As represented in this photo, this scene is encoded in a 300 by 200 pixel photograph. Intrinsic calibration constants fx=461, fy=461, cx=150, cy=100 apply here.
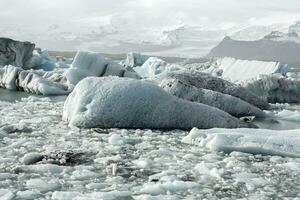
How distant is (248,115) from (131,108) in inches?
167

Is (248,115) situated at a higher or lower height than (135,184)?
lower

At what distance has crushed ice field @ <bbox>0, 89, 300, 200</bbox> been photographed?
4551 mm

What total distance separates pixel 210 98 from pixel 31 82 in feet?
30.6

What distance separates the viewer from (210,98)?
11.6m

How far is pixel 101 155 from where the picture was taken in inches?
242

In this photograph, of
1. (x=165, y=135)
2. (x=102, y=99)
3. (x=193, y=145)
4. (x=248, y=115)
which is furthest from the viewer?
(x=248, y=115)

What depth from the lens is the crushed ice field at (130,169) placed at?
179 inches

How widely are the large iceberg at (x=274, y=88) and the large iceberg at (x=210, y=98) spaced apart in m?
6.00

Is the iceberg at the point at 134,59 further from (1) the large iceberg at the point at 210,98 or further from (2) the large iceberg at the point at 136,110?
(2) the large iceberg at the point at 136,110

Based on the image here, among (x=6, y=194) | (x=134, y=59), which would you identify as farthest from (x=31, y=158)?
(x=134, y=59)

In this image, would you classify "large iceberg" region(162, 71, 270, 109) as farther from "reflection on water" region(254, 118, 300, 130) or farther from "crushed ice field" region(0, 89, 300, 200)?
"crushed ice field" region(0, 89, 300, 200)

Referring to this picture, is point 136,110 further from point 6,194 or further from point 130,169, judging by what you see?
point 6,194

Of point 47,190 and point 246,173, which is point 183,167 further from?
point 47,190

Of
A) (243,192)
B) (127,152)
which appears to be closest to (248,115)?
(127,152)
